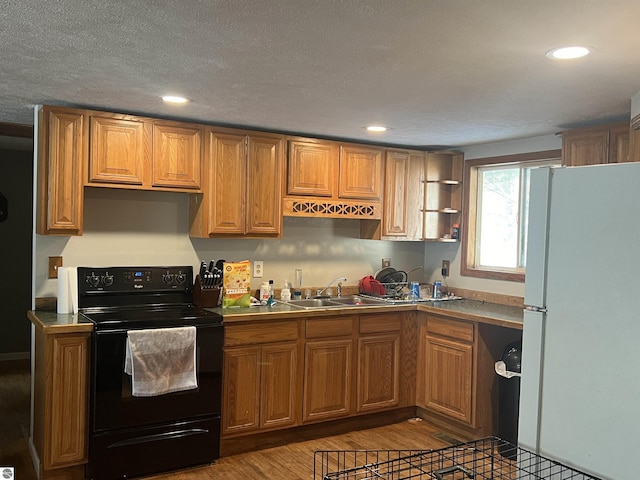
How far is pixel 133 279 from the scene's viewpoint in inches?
158

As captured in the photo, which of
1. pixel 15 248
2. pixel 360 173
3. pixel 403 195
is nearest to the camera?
pixel 360 173

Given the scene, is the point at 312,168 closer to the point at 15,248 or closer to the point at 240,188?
the point at 240,188

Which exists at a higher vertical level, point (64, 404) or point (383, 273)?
point (383, 273)

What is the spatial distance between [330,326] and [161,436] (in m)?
1.31

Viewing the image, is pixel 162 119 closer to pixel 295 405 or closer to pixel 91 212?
pixel 91 212

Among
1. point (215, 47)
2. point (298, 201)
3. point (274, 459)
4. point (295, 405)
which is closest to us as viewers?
point (215, 47)

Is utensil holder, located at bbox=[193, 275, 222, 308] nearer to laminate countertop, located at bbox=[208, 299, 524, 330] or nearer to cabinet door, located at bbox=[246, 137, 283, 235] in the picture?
laminate countertop, located at bbox=[208, 299, 524, 330]

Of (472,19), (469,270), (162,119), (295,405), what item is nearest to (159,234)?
(162,119)

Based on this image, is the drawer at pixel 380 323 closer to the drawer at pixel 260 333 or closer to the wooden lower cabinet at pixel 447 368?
the wooden lower cabinet at pixel 447 368

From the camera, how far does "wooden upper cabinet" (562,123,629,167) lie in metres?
3.61

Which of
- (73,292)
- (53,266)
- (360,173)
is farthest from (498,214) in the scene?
(53,266)

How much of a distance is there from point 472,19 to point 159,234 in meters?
2.81

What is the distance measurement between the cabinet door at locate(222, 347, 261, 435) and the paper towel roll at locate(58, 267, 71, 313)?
1.00m

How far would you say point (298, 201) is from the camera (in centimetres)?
444
